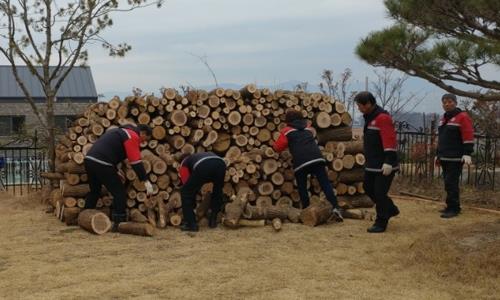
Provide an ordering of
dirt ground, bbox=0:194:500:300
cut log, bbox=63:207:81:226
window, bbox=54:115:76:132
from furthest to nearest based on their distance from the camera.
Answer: window, bbox=54:115:76:132 → cut log, bbox=63:207:81:226 → dirt ground, bbox=0:194:500:300

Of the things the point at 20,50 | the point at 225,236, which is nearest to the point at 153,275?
the point at 225,236

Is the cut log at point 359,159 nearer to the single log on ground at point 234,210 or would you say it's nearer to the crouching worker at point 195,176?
the single log on ground at point 234,210

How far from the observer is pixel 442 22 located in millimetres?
5422

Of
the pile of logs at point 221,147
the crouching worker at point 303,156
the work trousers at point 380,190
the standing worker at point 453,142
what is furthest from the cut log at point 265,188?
the standing worker at point 453,142

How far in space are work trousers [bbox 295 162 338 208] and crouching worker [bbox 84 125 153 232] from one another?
6.55ft

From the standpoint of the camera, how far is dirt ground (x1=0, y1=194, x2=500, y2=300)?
14.7 ft

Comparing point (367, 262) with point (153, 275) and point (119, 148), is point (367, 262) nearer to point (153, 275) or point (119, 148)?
point (153, 275)

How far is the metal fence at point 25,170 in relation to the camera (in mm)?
10227

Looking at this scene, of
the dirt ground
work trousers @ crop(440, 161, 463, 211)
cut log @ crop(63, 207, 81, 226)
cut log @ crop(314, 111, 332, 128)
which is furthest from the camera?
cut log @ crop(314, 111, 332, 128)

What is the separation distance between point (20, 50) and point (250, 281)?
6.62m

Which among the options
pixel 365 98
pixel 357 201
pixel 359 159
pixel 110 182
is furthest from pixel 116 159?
pixel 357 201

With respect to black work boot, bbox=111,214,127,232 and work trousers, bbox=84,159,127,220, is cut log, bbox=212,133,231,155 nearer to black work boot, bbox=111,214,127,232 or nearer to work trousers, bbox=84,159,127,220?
work trousers, bbox=84,159,127,220

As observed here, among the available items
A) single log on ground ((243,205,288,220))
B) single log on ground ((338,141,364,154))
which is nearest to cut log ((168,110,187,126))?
single log on ground ((243,205,288,220))

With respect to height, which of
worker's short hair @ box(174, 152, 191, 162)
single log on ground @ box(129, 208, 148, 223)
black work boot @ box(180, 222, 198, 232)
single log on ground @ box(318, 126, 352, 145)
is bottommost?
black work boot @ box(180, 222, 198, 232)
